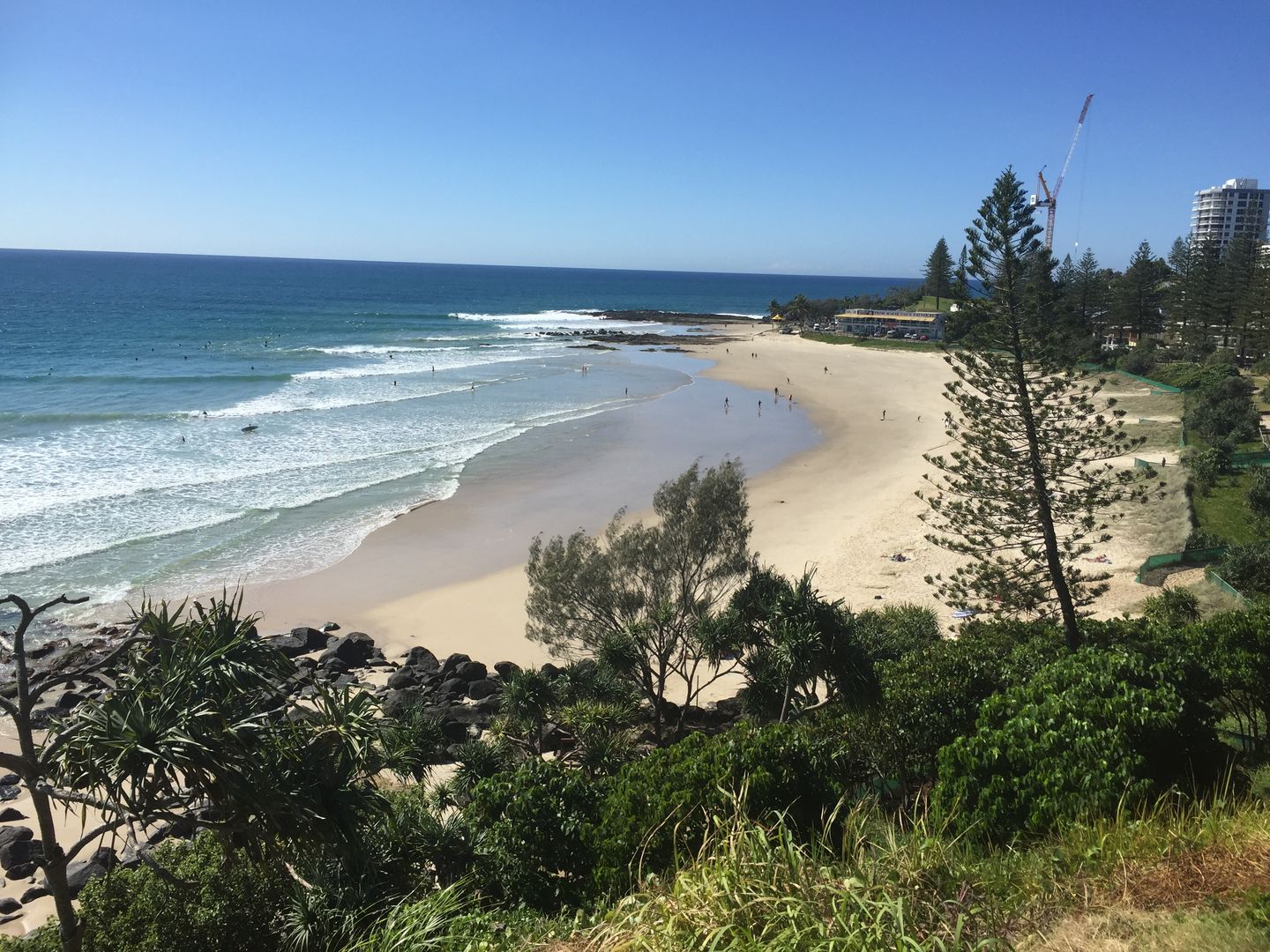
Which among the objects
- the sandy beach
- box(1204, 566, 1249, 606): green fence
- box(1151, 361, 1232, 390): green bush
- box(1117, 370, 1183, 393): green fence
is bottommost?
the sandy beach

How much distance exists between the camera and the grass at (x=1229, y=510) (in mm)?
20766

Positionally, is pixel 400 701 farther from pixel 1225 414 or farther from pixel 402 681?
pixel 1225 414

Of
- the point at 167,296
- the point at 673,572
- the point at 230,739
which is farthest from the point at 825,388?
the point at 167,296

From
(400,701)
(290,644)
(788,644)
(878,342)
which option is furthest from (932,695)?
(878,342)

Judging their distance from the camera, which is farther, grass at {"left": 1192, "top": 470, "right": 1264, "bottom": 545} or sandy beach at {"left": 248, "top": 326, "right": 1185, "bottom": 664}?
grass at {"left": 1192, "top": 470, "right": 1264, "bottom": 545}

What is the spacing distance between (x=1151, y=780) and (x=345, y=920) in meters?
6.56

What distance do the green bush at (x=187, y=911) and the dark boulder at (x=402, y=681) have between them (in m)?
8.56

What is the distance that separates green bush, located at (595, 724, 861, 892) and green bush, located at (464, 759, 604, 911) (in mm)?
266

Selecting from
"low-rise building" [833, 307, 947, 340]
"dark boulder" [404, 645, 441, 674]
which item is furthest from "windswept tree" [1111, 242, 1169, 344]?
"dark boulder" [404, 645, 441, 674]

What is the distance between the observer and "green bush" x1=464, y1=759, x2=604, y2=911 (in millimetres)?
7602

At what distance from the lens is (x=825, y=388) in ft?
167

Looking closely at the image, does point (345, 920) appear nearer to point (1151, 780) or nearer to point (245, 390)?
point (1151, 780)

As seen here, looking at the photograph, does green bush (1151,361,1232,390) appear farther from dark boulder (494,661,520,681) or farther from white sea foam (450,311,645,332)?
white sea foam (450,311,645,332)

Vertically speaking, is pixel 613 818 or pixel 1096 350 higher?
pixel 1096 350
